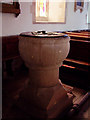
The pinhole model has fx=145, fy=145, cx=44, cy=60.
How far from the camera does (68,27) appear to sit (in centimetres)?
457

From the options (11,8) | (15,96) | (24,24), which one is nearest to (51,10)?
(24,24)

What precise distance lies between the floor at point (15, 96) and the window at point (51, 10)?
215 cm

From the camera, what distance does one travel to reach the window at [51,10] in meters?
4.24

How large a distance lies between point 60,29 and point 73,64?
5.84 ft

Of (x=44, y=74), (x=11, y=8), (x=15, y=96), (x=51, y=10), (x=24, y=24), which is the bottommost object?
A: (x=15, y=96)

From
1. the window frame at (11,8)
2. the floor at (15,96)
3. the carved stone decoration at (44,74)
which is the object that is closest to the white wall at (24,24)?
the window frame at (11,8)

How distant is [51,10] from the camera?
14.8ft

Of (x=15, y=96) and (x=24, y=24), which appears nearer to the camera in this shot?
(x=15, y=96)

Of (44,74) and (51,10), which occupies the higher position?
(51,10)

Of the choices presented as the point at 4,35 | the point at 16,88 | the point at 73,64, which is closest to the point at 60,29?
the point at 73,64

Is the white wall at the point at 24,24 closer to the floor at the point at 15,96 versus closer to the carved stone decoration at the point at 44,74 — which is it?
the floor at the point at 15,96

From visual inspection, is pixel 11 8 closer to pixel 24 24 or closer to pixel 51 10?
pixel 24 24

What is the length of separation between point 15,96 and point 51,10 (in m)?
3.28

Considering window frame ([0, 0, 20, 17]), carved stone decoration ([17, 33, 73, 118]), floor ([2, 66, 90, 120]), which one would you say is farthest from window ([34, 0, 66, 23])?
carved stone decoration ([17, 33, 73, 118])
